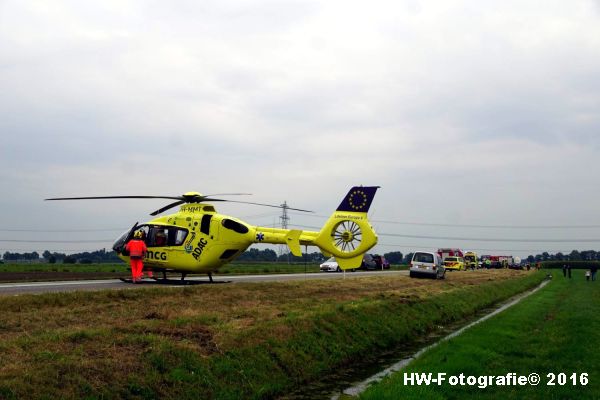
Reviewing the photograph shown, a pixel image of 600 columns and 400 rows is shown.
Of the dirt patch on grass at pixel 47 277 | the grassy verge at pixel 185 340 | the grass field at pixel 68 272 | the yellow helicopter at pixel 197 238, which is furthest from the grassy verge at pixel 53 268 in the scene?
the grassy verge at pixel 185 340

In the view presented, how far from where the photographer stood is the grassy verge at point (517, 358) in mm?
13195

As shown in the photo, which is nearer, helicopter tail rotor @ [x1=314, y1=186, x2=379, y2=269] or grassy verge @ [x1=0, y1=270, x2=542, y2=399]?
grassy verge @ [x1=0, y1=270, x2=542, y2=399]

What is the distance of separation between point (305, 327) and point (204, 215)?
36.2ft

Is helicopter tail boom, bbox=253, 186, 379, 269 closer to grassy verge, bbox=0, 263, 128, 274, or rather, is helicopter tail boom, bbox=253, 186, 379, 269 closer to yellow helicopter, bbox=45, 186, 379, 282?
yellow helicopter, bbox=45, 186, 379, 282

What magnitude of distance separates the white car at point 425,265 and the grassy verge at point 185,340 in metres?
21.4

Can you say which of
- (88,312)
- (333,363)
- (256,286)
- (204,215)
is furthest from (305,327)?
(204,215)

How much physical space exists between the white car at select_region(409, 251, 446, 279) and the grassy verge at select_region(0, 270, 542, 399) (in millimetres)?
21404

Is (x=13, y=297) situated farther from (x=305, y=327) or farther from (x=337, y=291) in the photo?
(x=337, y=291)

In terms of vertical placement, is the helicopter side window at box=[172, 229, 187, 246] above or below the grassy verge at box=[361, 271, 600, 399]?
above

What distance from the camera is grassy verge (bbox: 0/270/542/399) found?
38.0ft

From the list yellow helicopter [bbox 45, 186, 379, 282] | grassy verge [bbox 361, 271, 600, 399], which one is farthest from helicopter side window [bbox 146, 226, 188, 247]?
grassy verge [bbox 361, 271, 600, 399]

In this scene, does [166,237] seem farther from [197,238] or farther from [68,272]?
[68,272]

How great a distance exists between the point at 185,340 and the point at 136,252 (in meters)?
12.6

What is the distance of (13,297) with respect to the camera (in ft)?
56.2
